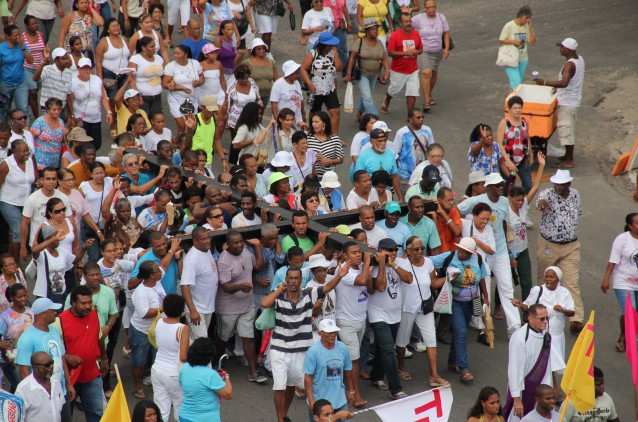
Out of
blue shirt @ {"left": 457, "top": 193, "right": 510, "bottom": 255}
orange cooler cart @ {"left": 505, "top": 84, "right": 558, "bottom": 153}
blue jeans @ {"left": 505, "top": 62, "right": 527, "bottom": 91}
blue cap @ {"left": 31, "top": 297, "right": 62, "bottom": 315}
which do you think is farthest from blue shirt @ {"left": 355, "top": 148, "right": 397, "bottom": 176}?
blue cap @ {"left": 31, "top": 297, "right": 62, "bottom": 315}

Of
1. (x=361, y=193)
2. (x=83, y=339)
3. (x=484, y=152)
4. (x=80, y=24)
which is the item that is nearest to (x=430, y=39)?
(x=484, y=152)

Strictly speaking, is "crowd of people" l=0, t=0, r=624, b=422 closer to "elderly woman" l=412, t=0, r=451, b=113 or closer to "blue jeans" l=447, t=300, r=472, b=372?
"blue jeans" l=447, t=300, r=472, b=372

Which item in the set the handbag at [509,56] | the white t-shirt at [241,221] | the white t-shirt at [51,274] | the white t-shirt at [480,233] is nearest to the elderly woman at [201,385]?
the white t-shirt at [51,274]

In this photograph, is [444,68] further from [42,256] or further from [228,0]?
[42,256]

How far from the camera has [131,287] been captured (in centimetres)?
1241

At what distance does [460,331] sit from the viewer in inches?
530

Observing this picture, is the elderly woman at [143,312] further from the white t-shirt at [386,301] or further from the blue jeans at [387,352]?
the blue jeans at [387,352]

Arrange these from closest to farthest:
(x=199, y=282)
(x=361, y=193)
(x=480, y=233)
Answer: (x=199, y=282) → (x=480, y=233) → (x=361, y=193)

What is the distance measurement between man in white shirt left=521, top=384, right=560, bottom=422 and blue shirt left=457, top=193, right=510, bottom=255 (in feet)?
9.40

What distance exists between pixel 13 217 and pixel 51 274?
203 cm

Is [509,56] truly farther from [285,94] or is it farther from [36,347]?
[36,347]

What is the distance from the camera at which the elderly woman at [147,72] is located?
16.9m

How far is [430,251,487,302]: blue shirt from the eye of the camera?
13.4 m

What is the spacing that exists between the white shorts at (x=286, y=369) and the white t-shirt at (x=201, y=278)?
1.04m
